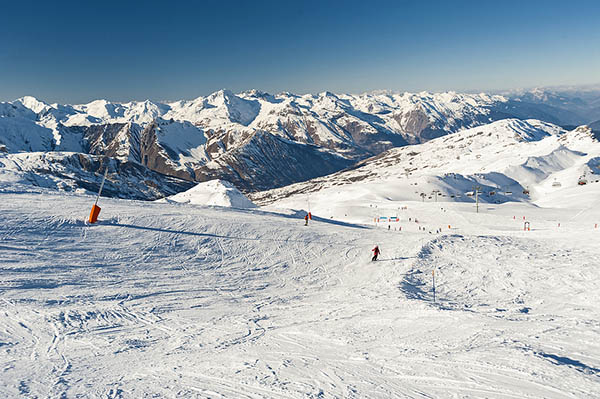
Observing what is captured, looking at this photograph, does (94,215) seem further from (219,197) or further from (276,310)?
(219,197)

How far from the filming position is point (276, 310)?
1745 cm

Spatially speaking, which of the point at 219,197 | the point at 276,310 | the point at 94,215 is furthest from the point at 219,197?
the point at 276,310

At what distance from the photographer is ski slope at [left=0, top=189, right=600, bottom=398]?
10.2m

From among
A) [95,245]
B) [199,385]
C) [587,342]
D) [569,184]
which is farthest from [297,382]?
[569,184]

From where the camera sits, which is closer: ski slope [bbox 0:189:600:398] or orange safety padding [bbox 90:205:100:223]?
ski slope [bbox 0:189:600:398]

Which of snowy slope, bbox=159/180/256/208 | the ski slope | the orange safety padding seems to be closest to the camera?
the ski slope

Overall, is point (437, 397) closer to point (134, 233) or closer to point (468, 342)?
point (468, 342)

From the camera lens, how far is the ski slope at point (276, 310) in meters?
10.2

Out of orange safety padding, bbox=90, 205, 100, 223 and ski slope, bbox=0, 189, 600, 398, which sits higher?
orange safety padding, bbox=90, 205, 100, 223

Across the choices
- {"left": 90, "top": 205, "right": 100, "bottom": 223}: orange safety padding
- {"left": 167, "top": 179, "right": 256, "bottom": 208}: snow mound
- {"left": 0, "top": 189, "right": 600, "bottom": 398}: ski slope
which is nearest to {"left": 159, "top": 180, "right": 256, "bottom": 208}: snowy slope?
{"left": 167, "top": 179, "right": 256, "bottom": 208}: snow mound

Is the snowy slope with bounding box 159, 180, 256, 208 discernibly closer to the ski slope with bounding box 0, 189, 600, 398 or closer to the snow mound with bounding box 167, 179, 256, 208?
the snow mound with bounding box 167, 179, 256, 208

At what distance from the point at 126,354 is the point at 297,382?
5.85 metres

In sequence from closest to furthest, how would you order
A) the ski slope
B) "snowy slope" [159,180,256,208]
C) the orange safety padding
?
the ski slope → the orange safety padding → "snowy slope" [159,180,256,208]

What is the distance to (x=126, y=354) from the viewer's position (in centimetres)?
1202
